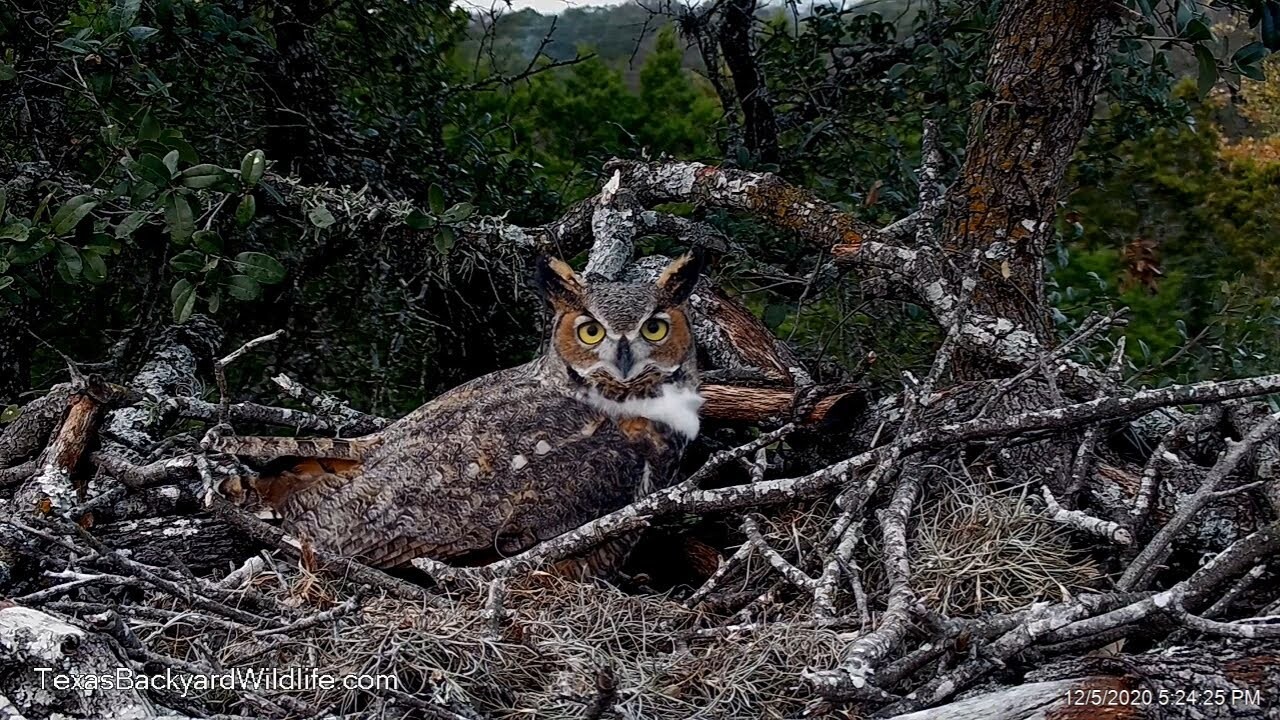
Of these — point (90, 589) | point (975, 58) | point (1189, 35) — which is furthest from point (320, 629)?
point (975, 58)

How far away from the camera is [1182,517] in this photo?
7.28ft

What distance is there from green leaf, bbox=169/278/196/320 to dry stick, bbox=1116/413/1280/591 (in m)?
2.11

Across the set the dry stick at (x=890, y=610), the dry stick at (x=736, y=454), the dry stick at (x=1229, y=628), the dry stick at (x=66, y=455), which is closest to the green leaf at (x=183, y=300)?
the dry stick at (x=66, y=455)

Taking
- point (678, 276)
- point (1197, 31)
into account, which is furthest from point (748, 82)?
point (1197, 31)

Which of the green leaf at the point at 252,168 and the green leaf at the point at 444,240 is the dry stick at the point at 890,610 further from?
the green leaf at the point at 252,168

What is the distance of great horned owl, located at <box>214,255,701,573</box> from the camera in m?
2.73

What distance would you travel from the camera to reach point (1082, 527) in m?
2.44

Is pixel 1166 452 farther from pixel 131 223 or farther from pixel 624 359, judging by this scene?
pixel 131 223

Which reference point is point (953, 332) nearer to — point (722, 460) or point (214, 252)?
point (722, 460)

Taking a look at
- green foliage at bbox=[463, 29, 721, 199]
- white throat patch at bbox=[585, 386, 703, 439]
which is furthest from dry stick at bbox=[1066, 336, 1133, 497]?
green foliage at bbox=[463, 29, 721, 199]

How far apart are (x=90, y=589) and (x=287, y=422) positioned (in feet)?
2.55

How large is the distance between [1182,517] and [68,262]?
2.50m

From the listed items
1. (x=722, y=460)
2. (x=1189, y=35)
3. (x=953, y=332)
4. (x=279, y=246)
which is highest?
(x=1189, y=35)

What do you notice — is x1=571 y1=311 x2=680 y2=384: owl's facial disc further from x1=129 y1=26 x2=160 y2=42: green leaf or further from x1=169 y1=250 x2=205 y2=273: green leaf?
x1=129 y1=26 x2=160 y2=42: green leaf
